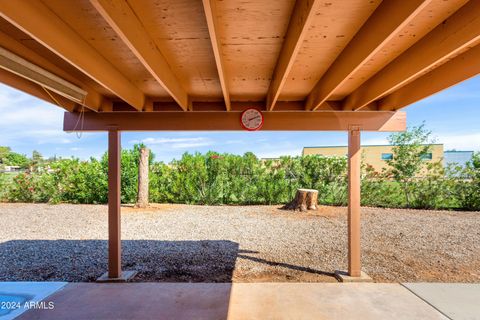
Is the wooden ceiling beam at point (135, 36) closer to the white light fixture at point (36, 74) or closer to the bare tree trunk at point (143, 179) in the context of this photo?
the white light fixture at point (36, 74)

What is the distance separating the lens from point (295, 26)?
5.40 feet

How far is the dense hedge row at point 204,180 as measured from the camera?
8812mm

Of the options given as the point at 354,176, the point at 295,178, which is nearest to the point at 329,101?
the point at 354,176

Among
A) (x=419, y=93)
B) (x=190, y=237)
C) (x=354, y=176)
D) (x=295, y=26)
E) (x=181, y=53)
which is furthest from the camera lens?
(x=190, y=237)

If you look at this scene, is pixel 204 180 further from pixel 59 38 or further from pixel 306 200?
pixel 59 38

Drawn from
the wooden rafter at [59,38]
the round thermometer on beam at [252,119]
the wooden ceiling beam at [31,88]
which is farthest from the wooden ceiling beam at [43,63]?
the round thermometer on beam at [252,119]

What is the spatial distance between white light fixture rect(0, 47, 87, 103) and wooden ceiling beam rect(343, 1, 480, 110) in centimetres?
287

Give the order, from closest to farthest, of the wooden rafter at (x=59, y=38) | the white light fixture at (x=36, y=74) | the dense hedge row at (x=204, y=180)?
the wooden rafter at (x=59, y=38), the white light fixture at (x=36, y=74), the dense hedge row at (x=204, y=180)

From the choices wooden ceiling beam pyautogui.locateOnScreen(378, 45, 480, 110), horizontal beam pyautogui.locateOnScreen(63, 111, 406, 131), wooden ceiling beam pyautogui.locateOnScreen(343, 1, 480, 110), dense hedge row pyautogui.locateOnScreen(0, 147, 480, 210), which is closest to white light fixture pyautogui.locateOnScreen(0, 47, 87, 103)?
horizontal beam pyautogui.locateOnScreen(63, 111, 406, 131)

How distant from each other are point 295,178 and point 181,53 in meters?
7.35

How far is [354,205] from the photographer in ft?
11.6

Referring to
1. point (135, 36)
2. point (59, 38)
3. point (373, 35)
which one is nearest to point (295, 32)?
point (373, 35)

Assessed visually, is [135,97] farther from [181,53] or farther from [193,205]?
[193,205]

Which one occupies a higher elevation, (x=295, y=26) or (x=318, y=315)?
(x=295, y=26)
